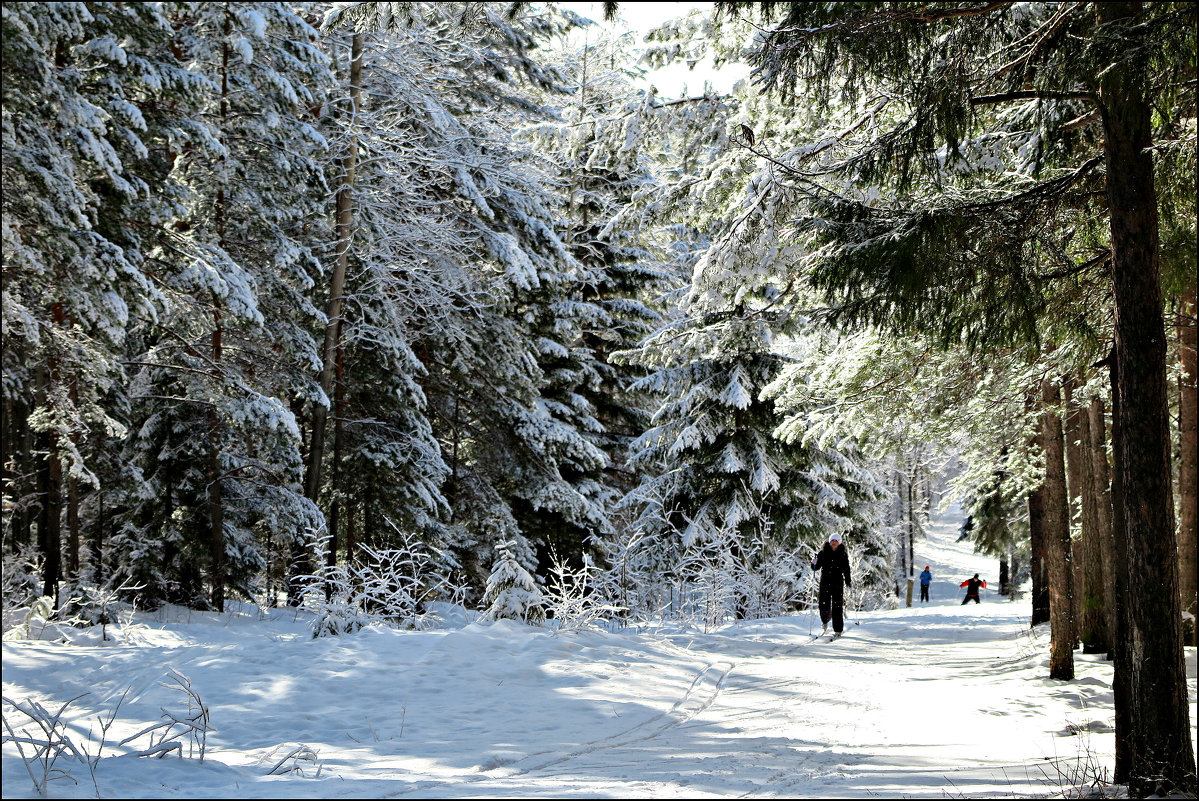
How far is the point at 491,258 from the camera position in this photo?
1730cm

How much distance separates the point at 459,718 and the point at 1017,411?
28.5ft

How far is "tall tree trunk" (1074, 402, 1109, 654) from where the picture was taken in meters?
9.88

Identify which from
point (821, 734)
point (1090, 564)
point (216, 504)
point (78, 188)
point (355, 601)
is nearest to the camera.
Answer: point (821, 734)

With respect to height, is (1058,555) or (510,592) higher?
(1058,555)

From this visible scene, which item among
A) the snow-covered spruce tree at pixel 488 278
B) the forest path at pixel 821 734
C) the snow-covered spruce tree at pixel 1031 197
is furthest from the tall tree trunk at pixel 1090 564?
the snow-covered spruce tree at pixel 488 278

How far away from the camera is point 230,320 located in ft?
42.4

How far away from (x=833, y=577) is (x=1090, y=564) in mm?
3712

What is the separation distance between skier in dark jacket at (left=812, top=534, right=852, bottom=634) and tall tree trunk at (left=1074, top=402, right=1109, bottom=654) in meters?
3.25

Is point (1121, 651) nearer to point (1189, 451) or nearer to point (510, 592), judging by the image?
point (1189, 451)

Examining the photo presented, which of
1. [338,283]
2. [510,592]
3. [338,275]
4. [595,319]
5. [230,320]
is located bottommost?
[510,592]

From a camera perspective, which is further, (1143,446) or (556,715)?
(556,715)

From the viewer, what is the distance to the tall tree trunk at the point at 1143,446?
4883 mm

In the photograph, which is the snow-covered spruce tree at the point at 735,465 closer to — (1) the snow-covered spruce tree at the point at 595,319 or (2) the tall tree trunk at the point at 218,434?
(1) the snow-covered spruce tree at the point at 595,319

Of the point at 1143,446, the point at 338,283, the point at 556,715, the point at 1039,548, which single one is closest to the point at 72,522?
the point at 338,283
